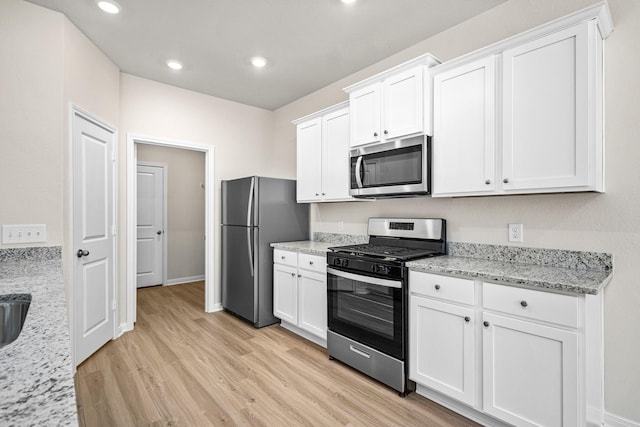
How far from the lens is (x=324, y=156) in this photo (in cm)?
329

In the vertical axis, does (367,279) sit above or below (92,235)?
below

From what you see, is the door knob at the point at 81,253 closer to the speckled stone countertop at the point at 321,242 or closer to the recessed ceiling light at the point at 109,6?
the speckled stone countertop at the point at 321,242

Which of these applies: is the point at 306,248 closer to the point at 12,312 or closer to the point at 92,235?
the point at 92,235

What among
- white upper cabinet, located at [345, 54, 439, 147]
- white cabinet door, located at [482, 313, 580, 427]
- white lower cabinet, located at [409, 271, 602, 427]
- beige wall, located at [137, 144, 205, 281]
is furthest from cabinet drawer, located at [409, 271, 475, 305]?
beige wall, located at [137, 144, 205, 281]

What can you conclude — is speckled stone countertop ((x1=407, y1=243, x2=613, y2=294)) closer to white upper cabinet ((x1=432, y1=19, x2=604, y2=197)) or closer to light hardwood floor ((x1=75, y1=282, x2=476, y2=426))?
white upper cabinet ((x1=432, y1=19, x2=604, y2=197))

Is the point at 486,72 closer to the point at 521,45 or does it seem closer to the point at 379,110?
the point at 521,45

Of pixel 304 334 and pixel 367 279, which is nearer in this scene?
pixel 367 279

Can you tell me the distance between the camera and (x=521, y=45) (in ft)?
6.28

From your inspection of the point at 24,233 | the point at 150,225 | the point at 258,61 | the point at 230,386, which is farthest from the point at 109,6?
the point at 150,225

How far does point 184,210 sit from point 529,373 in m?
5.47

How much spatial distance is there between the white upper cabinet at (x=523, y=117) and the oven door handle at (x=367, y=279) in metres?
0.71

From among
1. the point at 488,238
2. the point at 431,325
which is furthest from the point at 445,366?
the point at 488,238

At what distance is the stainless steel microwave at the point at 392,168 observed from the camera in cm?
236

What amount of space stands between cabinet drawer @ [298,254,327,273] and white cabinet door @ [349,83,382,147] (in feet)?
3.46
